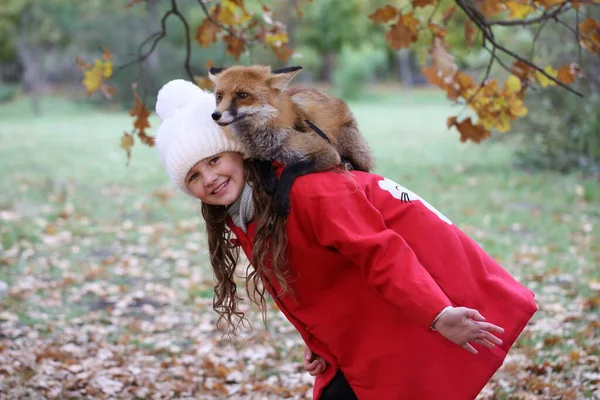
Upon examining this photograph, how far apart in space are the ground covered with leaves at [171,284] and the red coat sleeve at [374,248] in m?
1.98

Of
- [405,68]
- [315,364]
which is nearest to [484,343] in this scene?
[315,364]

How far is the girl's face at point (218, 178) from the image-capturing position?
2.41 metres

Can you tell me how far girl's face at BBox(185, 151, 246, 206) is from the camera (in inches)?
95.0

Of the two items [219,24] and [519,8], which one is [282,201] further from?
[219,24]

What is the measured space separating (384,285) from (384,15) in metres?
1.90

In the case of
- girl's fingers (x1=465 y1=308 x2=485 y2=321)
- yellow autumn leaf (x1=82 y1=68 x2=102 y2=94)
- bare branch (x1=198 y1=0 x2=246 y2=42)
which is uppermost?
bare branch (x1=198 y1=0 x2=246 y2=42)

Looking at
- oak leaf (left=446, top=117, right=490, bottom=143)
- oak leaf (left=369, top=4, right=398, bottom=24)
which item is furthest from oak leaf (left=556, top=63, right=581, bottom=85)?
oak leaf (left=369, top=4, right=398, bottom=24)

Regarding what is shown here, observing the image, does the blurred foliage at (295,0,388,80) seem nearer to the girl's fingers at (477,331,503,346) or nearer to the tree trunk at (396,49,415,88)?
the tree trunk at (396,49,415,88)

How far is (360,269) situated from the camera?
2346mm

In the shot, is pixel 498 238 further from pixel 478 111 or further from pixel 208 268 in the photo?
pixel 478 111

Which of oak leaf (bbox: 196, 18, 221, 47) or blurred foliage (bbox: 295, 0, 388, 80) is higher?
oak leaf (bbox: 196, 18, 221, 47)

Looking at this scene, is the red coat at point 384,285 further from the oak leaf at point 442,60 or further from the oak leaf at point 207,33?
the oak leaf at point 207,33

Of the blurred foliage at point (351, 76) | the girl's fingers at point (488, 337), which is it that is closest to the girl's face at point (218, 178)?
the girl's fingers at point (488, 337)

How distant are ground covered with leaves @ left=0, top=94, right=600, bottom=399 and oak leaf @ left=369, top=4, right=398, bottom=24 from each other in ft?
6.46
